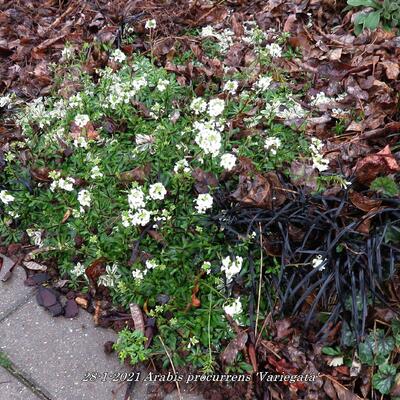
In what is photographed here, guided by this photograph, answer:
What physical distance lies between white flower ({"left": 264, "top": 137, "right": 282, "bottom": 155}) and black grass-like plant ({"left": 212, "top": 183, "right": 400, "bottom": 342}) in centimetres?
34

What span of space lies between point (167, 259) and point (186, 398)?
2.38 ft

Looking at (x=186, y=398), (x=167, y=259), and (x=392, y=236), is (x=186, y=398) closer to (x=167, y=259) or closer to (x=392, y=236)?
(x=167, y=259)

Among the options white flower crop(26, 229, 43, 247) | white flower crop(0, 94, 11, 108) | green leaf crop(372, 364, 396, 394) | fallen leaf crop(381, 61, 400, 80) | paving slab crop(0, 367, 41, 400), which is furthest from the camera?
white flower crop(0, 94, 11, 108)

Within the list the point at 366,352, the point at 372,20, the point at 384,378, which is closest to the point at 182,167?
the point at 366,352

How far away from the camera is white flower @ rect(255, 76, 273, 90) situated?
3561 millimetres

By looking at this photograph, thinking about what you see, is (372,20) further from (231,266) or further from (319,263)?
(231,266)

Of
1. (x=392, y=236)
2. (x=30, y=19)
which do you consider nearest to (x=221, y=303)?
(x=392, y=236)

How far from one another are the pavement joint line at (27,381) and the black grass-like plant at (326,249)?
48.3 inches

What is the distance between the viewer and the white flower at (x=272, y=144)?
10.5 feet

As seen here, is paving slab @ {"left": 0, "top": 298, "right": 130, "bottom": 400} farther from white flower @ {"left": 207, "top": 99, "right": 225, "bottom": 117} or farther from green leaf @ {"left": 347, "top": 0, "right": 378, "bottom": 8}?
green leaf @ {"left": 347, "top": 0, "right": 378, "bottom": 8}

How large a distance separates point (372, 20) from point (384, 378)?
2.66 metres

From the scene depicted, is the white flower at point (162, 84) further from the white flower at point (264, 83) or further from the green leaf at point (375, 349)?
the green leaf at point (375, 349)

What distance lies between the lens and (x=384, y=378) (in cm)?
252

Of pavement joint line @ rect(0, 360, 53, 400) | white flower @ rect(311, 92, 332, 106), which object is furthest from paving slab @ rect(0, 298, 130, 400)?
white flower @ rect(311, 92, 332, 106)
